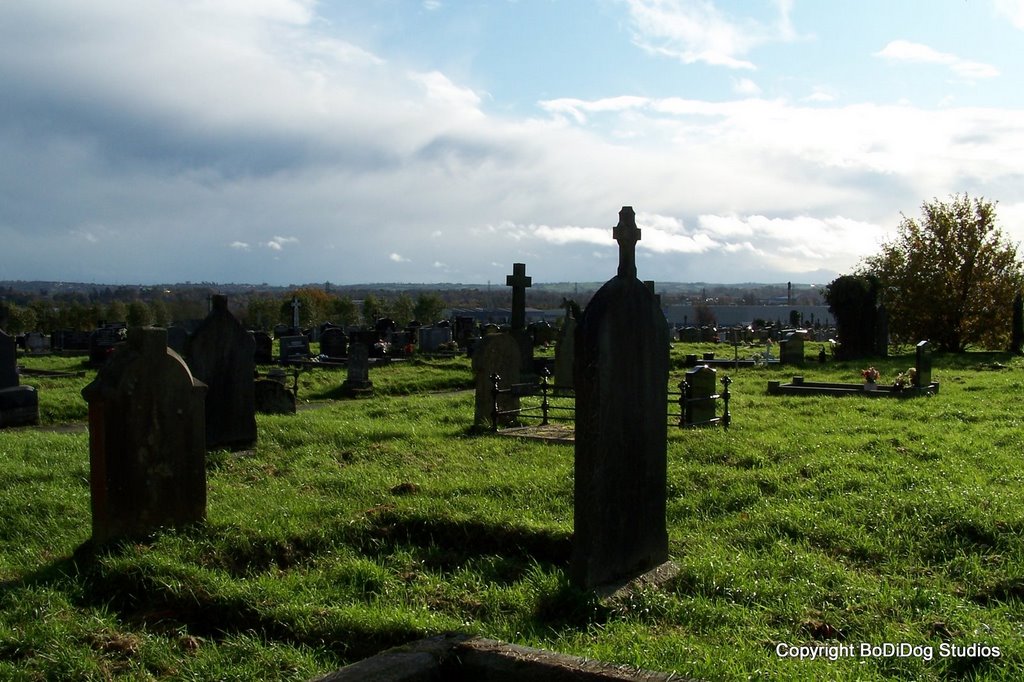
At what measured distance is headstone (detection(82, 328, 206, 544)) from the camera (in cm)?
638

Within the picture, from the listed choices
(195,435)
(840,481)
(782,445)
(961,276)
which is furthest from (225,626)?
(961,276)

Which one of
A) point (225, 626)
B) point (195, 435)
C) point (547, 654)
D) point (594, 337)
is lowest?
point (225, 626)

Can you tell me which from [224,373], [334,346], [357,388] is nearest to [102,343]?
[334,346]

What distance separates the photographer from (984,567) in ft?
18.7

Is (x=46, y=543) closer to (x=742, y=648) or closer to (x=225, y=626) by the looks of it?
(x=225, y=626)

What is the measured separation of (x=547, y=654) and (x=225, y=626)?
2.31 meters

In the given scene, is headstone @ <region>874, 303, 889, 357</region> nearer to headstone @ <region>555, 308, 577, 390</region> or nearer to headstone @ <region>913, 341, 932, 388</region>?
headstone @ <region>913, 341, 932, 388</region>

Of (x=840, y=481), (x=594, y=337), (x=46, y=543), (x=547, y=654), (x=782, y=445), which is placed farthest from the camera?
(x=782, y=445)

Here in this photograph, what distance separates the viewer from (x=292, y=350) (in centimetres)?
2553

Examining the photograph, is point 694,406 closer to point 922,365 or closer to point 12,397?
point 922,365

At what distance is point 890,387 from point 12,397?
1569 centimetres

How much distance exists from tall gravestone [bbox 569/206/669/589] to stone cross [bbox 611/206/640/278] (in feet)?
0.04

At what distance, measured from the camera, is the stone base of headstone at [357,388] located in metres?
19.3

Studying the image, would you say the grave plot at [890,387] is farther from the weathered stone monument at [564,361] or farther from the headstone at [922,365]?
the weathered stone monument at [564,361]
